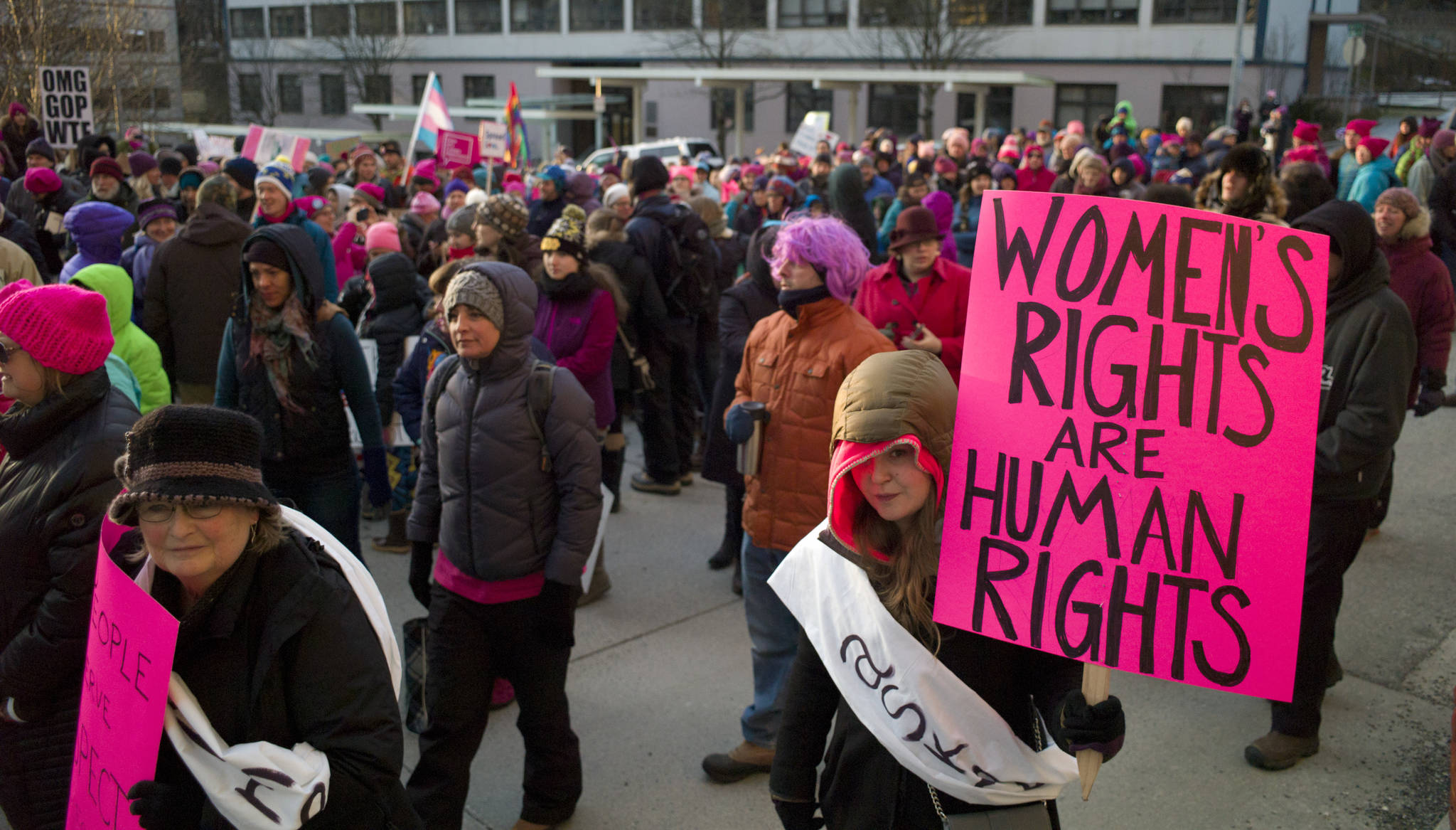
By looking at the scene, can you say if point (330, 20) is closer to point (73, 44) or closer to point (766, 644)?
point (73, 44)

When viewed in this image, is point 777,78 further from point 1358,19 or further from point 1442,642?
point 1442,642

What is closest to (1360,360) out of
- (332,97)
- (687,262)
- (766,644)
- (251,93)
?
(766,644)

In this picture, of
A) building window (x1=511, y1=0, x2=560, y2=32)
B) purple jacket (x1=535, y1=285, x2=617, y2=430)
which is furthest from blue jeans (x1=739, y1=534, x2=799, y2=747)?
building window (x1=511, y1=0, x2=560, y2=32)

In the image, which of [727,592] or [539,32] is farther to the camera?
[539,32]

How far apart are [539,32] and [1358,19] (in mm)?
35574

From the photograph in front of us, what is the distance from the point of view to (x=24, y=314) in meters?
2.85

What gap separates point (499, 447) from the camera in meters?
3.53

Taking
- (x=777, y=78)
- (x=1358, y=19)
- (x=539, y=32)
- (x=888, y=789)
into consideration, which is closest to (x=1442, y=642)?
(x=888, y=789)

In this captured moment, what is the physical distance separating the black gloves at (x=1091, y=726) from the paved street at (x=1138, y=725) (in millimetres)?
2056

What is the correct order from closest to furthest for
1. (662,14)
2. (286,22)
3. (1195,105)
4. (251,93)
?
(1195,105), (662,14), (251,93), (286,22)

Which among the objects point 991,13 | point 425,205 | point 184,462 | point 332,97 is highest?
point 991,13

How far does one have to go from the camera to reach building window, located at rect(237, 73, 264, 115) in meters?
55.5

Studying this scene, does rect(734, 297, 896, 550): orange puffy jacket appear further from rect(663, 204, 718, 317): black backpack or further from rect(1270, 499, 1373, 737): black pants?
rect(663, 204, 718, 317): black backpack

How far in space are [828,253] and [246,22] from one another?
65.9 m
